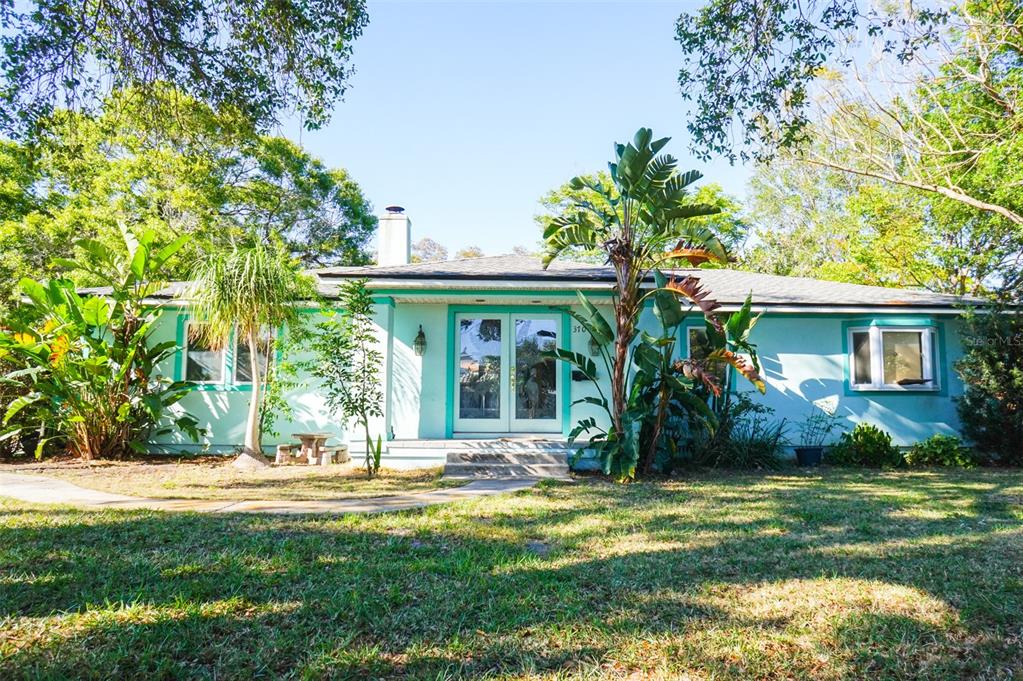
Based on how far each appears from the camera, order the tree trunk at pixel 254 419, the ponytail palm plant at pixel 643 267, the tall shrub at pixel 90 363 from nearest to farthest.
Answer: the ponytail palm plant at pixel 643 267 → the tall shrub at pixel 90 363 → the tree trunk at pixel 254 419

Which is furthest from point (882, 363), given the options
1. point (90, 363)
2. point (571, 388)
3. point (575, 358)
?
point (90, 363)

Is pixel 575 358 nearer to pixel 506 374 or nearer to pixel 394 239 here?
pixel 506 374

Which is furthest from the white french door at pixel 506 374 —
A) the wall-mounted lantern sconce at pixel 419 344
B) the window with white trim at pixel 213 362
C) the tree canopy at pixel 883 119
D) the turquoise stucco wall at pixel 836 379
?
the tree canopy at pixel 883 119

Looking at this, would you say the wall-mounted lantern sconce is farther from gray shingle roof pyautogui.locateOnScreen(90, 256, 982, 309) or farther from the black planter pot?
the black planter pot

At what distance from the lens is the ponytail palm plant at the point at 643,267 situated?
840cm

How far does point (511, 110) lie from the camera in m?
14.8

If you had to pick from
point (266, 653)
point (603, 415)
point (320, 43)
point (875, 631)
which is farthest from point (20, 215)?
point (875, 631)

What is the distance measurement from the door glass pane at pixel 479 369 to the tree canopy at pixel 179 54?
4.86 meters

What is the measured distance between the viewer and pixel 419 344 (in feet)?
35.5

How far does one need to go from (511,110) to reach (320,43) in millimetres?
8221

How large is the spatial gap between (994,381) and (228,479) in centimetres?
1299

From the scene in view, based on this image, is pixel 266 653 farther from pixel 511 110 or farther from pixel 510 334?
pixel 511 110

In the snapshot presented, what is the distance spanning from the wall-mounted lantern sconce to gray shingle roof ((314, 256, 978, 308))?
1.21m

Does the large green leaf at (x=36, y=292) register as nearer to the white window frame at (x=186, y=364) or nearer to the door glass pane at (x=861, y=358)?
the white window frame at (x=186, y=364)
